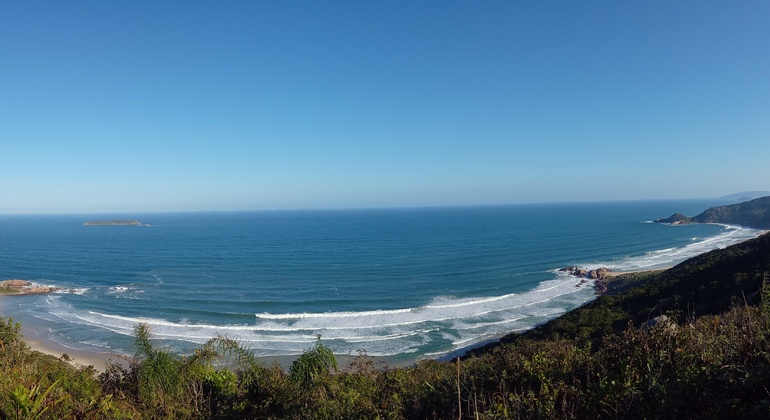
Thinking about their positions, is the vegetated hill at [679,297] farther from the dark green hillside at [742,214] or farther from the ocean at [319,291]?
the dark green hillside at [742,214]

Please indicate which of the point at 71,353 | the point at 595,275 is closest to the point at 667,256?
the point at 595,275

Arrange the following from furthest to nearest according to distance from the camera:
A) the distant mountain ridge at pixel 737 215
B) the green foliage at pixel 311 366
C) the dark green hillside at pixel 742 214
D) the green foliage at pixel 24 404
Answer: the distant mountain ridge at pixel 737 215 < the dark green hillside at pixel 742 214 < the green foliage at pixel 311 366 < the green foliage at pixel 24 404

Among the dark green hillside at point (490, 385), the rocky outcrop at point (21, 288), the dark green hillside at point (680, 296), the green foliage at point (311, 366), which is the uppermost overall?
the dark green hillside at point (490, 385)

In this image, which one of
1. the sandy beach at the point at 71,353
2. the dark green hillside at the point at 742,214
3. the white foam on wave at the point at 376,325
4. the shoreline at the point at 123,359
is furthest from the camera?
the dark green hillside at the point at 742,214

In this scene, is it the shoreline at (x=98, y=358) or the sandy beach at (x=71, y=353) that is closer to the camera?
the shoreline at (x=98, y=358)

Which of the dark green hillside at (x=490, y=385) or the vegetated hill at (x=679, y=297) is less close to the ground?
the dark green hillside at (x=490, y=385)

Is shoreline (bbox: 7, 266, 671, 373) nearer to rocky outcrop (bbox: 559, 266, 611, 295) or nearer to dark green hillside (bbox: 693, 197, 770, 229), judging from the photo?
rocky outcrop (bbox: 559, 266, 611, 295)

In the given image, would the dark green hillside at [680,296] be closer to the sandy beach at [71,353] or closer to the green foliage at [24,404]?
the green foliage at [24,404]

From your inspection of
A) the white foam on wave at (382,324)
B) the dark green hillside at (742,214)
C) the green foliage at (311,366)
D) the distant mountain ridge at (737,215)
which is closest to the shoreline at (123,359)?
the white foam on wave at (382,324)

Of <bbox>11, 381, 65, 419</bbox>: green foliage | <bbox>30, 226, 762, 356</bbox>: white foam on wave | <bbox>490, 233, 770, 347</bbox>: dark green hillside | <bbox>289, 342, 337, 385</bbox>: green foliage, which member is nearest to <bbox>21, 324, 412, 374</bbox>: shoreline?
<bbox>30, 226, 762, 356</bbox>: white foam on wave
